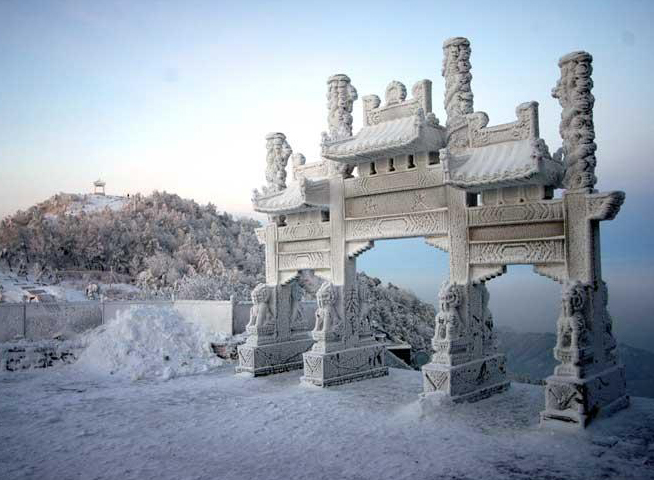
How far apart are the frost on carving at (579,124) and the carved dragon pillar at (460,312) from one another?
1590mm

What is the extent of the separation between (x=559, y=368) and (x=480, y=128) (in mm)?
3670

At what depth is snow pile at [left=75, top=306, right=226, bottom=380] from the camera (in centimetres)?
1140

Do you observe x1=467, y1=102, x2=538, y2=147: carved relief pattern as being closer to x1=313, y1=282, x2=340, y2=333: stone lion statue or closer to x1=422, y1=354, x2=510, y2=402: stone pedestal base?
x1=422, y1=354, x2=510, y2=402: stone pedestal base

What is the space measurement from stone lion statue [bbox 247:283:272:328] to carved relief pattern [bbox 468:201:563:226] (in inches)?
185

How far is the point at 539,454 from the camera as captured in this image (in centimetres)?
607

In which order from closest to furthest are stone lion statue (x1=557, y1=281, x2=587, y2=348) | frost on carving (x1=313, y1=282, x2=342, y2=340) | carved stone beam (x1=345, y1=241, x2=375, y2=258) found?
stone lion statue (x1=557, y1=281, x2=587, y2=348) < carved stone beam (x1=345, y1=241, x2=375, y2=258) < frost on carving (x1=313, y1=282, x2=342, y2=340)

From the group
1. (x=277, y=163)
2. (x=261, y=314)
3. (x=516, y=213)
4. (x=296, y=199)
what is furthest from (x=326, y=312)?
(x=516, y=213)

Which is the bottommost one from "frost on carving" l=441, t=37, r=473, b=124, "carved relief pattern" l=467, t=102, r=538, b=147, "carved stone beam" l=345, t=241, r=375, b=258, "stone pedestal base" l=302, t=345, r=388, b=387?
"stone pedestal base" l=302, t=345, r=388, b=387

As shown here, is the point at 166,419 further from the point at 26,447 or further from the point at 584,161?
the point at 584,161

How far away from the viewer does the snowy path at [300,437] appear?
5.70 metres

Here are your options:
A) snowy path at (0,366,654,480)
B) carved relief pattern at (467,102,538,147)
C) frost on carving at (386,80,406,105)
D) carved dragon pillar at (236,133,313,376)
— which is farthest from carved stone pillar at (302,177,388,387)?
carved relief pattern at (467,102,538,147)

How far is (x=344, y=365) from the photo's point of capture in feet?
33.2

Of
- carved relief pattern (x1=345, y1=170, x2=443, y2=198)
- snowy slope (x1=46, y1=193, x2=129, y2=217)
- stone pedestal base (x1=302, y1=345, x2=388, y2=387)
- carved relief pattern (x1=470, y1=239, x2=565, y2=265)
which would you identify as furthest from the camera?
snowy slope (x1=46, y1=193, x2=129, y2=217)

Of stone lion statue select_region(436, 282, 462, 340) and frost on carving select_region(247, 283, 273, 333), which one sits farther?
frost on carving select_region(247, 283, 273, 333)
